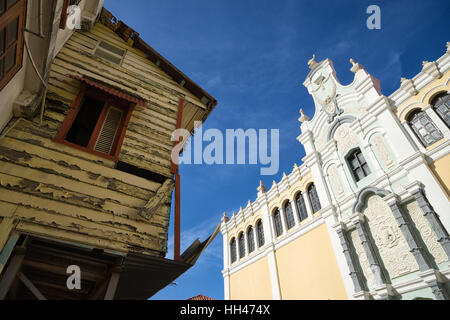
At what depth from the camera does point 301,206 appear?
17.0m

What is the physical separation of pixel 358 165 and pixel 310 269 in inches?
269

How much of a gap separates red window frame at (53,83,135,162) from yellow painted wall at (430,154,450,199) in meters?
12.3

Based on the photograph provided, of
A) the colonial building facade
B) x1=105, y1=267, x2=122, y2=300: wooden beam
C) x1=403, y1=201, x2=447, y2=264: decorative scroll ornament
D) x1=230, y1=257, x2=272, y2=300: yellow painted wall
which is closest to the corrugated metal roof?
x1=105, y1=267, x2=122, y2=300: wooden beam

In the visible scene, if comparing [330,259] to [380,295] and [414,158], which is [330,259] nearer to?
[380,295]

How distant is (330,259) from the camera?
13.5 meters

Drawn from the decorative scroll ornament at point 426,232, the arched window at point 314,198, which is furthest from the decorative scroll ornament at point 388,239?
the arched window at point 314,198

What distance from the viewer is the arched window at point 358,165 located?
13594 mm

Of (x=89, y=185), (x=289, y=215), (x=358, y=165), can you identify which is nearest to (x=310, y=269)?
(x=289, y=215)

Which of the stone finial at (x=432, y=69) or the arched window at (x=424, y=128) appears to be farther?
the stone finial at (x=432, y=69)

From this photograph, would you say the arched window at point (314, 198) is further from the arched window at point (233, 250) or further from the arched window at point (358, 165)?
the arched window at point (233, 250)

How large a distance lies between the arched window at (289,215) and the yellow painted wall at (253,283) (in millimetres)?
3223

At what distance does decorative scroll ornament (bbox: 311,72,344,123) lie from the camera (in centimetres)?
1639
